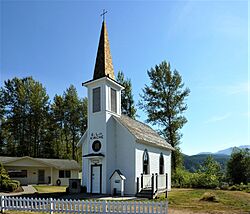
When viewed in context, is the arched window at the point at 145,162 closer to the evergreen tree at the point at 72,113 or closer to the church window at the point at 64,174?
the church window at the point at 64,174

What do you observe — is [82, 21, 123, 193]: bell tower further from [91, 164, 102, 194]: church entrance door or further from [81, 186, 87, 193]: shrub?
[81, 186, 87, 193]: shrub

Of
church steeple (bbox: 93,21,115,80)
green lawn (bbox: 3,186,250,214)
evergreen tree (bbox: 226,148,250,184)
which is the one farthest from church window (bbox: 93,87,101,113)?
evergreen tree (bbox: 226,148,250,184)

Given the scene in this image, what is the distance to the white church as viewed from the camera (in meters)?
19.5

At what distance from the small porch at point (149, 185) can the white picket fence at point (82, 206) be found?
282 inches

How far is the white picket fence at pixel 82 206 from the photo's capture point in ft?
31.7

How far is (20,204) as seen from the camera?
11.5 m

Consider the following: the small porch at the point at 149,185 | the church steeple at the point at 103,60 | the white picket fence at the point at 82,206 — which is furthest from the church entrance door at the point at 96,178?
the white picket fence at the point at 82,206

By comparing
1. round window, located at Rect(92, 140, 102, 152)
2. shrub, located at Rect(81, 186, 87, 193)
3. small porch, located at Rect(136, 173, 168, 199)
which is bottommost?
shrub, located at Rect(81, 186, 87, 193)

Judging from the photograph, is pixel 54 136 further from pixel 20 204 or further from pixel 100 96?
pixel 20 204

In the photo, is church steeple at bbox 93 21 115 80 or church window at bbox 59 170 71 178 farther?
church window at bbox 59 170 71 178

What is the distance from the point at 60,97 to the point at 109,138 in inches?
1170

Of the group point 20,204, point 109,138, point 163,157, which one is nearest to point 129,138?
point 109,138

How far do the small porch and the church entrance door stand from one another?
2999 mm

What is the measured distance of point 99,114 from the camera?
822 inches
